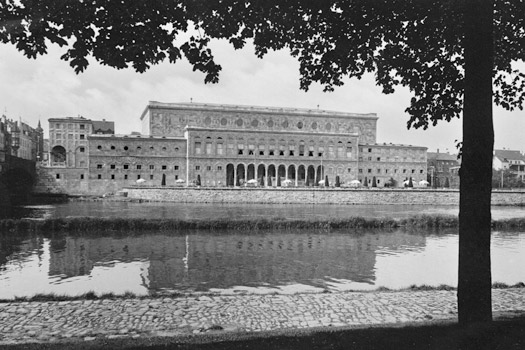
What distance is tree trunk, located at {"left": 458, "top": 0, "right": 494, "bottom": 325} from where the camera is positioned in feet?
15.8

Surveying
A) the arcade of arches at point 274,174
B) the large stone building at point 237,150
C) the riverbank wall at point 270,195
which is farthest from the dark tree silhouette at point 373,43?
the arcade of arches at point 274,174

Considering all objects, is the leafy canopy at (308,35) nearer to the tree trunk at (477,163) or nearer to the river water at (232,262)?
the tree trunk at (477,163)

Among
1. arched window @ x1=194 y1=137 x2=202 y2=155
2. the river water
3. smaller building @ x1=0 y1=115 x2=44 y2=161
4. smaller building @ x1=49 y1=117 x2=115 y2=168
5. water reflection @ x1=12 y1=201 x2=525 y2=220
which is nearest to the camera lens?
the river water

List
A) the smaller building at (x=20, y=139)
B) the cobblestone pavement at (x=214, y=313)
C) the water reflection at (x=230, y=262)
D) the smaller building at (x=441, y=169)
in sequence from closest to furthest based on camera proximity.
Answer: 1. the cobblestone pavement at (x=214, y=313)
2. the water reflection at (x=230, y=262)
3. the smaller building at (x=20, y=139)
4. the smaller building at (x=441, y=169)

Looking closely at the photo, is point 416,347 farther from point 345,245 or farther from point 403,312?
point 345,245

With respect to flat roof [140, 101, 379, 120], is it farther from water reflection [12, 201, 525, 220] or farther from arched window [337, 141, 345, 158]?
water reflection [12, 201, 525, 220]

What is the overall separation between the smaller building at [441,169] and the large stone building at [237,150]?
39.4 feet

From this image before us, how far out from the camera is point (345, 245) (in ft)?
56.9

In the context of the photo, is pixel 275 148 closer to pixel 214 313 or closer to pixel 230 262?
pixel 230 262

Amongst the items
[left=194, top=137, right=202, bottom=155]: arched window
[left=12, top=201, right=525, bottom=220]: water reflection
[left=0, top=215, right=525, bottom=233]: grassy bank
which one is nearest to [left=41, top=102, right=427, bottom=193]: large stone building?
[left=194, top=137, right=202, bottom=155]: arched window

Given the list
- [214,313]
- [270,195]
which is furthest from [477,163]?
[270,195]

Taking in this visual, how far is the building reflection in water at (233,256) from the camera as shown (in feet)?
37.4

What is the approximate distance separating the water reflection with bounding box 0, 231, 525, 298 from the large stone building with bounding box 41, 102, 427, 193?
42.8 m

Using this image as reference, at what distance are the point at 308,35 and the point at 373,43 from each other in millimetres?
999
